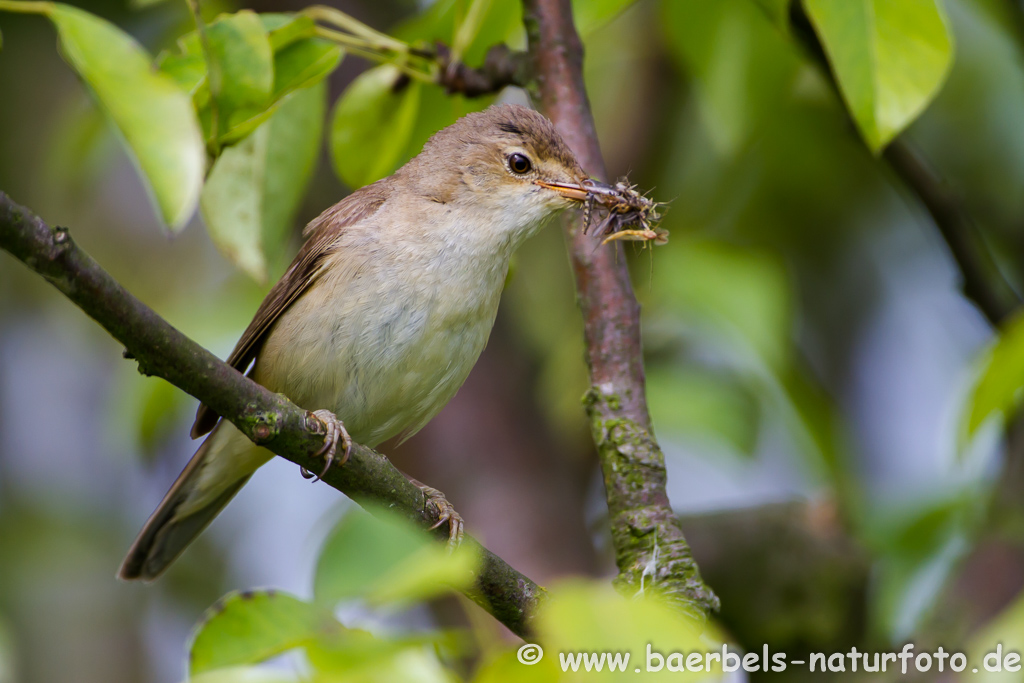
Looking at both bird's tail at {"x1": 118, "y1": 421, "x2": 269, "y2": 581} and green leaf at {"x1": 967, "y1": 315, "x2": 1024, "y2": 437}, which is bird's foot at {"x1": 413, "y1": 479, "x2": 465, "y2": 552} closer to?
bird's tail at {"x1": 118, "y1": 421, "x2": 269, "y2": 581}

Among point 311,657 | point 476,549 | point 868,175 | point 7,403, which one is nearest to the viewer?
point 311,657

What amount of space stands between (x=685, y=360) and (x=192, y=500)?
7.70 feet

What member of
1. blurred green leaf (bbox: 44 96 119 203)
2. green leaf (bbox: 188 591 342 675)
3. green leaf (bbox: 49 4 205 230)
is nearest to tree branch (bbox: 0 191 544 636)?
green leaf (bbox: 49 4 205 230)

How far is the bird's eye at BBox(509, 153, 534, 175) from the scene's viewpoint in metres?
3.55

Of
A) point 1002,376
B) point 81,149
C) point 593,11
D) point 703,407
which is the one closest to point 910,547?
point 703,407

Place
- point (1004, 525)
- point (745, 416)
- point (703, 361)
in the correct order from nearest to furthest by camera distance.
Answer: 1. point (1004, 525)
2. point (745, 416)
3. point (703, 361)

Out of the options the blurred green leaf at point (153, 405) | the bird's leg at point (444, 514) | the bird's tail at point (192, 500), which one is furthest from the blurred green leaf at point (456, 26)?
the blurred green leaf at point (153, 405)

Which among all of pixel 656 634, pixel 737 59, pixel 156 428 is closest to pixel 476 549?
pixel 656 634

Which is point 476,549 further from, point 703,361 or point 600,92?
point 600,92

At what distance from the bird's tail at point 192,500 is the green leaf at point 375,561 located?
225 centimetres

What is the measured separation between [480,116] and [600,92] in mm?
2046

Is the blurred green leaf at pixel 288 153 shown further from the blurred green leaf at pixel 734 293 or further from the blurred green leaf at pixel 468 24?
the blurred green leaf at pixel 734 293

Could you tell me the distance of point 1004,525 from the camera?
11.4 feet

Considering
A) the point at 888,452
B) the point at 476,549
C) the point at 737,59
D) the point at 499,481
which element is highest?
the point at 737,59
